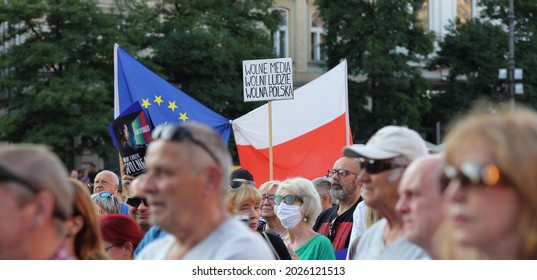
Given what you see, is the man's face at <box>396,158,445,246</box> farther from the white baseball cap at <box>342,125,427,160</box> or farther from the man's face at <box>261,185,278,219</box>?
the man's face at <box>261,185,278,219</box>

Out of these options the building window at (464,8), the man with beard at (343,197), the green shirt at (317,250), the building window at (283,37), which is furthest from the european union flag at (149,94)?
the building window at (464,8)

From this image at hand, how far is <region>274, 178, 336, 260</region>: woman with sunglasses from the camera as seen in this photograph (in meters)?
6.88

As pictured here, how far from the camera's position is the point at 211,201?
322 centimetres

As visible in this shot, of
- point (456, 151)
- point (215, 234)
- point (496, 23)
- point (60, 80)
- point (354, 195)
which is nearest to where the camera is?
point (456, 151)

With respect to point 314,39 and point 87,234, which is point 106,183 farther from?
point 314,39

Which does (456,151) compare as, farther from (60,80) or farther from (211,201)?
(60,80)

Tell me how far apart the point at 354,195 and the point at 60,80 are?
75.5ft

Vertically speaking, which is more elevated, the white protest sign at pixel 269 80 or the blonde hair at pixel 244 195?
the white protest sign at pixel 269 80

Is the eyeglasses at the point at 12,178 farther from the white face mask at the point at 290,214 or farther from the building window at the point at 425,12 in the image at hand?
the building window at the point at 425,12

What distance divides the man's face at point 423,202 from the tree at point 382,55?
104 feet

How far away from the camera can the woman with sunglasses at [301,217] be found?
6883 mm

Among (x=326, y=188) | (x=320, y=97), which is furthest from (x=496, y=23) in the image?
(x=326, y=188)
